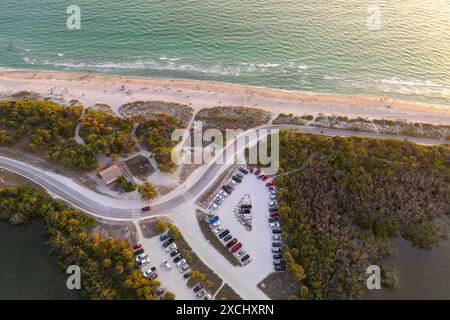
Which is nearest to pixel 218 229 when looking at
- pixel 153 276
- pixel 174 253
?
pixel 174 253

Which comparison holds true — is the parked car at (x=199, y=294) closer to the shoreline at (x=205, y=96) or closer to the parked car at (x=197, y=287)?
the parked car at (x=197, y=287)

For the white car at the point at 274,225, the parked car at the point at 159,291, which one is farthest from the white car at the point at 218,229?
the parked car at the point at 159,291

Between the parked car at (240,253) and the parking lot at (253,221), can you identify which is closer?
the parked car at (240,253)

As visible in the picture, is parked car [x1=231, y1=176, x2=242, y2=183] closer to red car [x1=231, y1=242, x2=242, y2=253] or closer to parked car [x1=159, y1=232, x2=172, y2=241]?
red car [x1=231, y1=242, x2=242, y2=253]

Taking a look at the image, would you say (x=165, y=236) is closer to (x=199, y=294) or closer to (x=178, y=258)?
(x=178, y=258)
